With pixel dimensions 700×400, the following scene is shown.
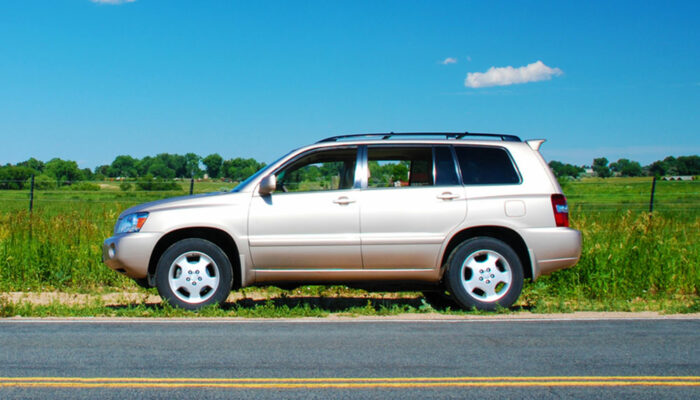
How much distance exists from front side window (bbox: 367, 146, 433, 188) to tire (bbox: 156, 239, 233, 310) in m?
1.93

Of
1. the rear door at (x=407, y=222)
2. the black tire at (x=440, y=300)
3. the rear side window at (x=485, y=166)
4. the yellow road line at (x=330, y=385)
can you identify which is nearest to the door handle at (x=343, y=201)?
the rear door at (x=407, y=222)

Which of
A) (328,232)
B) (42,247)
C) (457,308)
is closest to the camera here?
(328,232)

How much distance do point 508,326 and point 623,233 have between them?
6501 mm

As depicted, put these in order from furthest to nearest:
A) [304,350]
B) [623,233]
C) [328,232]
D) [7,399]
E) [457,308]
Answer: [623,233] < [457,308] < [328,232] < [304,350] < [7,399]

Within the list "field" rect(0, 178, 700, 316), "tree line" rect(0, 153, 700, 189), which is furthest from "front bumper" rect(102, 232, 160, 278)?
"tree line" rect(0, 153, 700, 189)

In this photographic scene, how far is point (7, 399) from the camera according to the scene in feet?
14.8

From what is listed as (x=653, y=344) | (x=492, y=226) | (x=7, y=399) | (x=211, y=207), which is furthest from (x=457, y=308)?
(x=7, y=399)

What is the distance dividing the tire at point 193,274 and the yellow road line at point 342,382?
2.83 m

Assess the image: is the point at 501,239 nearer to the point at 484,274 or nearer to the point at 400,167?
the point at 484,274

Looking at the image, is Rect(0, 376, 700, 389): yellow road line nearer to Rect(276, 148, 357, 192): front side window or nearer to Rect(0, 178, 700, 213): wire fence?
Rect(276, 148, 357, 192): front side window

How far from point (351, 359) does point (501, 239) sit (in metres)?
3.30

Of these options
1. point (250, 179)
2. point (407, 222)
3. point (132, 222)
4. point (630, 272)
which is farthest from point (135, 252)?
point (630, 272)

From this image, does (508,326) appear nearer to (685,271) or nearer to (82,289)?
(685,271)

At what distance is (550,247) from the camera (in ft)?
26.3
